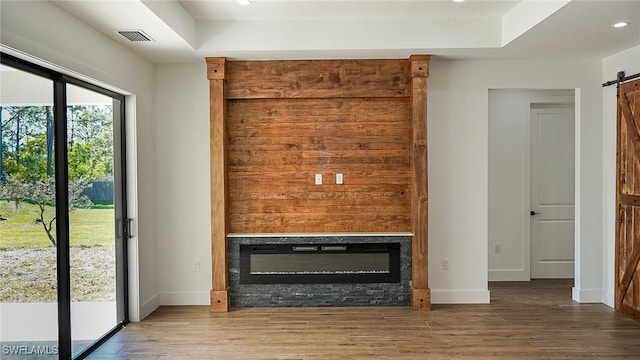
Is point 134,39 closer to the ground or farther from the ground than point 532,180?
farther from the ground

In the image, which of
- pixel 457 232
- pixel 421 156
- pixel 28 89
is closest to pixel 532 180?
pixel 457 232

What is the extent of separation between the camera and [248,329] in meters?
4.06

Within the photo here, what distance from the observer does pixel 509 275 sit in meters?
5.81

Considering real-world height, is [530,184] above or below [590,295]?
above

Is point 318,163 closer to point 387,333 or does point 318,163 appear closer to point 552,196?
point 387,333

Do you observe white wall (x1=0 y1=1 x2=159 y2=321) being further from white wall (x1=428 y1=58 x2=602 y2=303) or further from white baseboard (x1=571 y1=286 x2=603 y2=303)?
white baseboard (x1=571 y1=286 x2=603 y2=303)

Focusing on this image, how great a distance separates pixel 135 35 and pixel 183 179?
158 centimetres

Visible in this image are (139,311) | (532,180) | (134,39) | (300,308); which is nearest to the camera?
(134,39)

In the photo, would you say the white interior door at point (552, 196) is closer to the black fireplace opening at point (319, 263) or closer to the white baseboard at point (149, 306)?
the black fireplace opening at point (319, 263)

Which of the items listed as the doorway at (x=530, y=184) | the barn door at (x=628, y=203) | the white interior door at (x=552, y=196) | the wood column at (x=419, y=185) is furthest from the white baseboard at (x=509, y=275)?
the wood column at (x=419, y=185)

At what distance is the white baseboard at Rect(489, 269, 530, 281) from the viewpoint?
580 centimetres

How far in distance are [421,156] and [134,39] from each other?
288 centimetres

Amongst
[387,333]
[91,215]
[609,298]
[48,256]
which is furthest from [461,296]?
[48,256]

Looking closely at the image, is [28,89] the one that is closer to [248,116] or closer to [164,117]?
[164,117]
